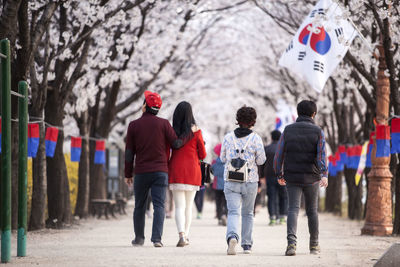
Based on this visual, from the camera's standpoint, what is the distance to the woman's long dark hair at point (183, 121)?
10.6 meters

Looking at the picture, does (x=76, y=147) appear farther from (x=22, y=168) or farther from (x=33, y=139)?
(x=22, y=168)

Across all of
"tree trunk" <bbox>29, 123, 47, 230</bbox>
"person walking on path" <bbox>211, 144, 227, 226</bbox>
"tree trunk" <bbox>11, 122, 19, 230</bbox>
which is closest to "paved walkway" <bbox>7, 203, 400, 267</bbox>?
"tree trunk" <bbox>29, 123, 47, 230</bbox>

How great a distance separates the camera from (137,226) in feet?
34.6

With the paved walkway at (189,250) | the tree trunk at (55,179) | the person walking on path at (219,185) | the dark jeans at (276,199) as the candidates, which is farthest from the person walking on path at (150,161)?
the dark jeans at (276,199)

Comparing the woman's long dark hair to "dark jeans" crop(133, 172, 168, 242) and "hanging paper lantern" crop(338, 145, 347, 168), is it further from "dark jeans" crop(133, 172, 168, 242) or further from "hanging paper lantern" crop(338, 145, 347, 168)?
"hanging paper lantern" crop(338, 145, 347, 168)

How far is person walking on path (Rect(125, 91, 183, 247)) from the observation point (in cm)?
1041

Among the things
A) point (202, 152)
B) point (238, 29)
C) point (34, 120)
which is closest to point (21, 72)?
point (34, 120)

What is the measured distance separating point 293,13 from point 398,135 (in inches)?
470

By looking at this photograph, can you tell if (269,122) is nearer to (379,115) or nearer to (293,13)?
(293,13)

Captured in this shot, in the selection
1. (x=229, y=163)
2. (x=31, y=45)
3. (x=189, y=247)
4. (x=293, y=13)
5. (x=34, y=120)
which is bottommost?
(x=189, y=247)

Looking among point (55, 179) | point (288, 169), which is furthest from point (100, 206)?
point (288, 169)

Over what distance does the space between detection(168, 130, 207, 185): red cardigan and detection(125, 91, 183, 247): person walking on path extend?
0.68ft

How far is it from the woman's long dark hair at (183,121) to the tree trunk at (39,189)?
15.6 feet

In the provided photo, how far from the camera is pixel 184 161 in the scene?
35.2 feet
